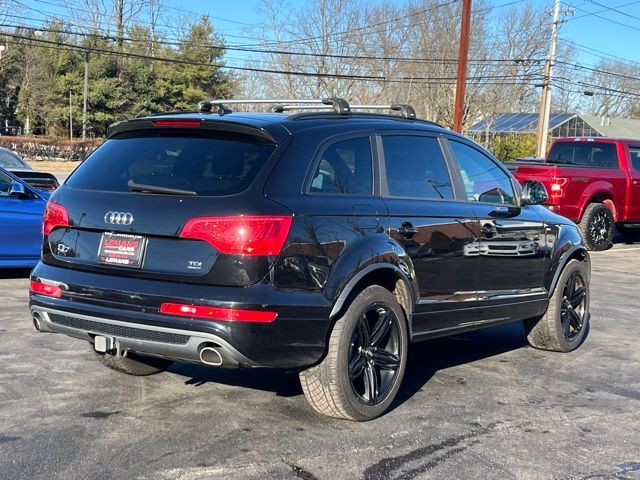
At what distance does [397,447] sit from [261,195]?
62.4 inches

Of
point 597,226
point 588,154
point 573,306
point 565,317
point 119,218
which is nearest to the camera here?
point 119,218

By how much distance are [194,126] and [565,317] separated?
3903mm

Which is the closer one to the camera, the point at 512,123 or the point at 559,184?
the point at 559,184

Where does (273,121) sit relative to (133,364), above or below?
above

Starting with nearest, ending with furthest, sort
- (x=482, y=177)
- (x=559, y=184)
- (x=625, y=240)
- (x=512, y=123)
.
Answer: (x=482, y=177)
(x=559, y=184)
(x=625, y=240)
(x=512, y=123)

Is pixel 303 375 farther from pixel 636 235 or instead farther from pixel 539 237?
pixel 636 235

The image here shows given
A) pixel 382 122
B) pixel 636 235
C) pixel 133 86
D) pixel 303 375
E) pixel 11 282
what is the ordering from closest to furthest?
1. pixel 303 375
2. pixel 382 122
3. pixel 11 282
4. pixel 636 235
5. pixel 133 86

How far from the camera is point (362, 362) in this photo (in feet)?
15.0

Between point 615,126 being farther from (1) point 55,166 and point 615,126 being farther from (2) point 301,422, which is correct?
(2) point 301,422

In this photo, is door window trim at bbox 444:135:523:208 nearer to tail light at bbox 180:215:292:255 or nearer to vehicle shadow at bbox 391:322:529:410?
vehicle shadow at bbox 391:322:529:410

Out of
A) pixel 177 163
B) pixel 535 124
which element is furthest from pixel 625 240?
pixel 535 124

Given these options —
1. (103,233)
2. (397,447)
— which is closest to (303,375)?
(397,447)

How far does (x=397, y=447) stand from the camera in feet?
13.7

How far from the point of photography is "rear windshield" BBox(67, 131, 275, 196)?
4172mm
